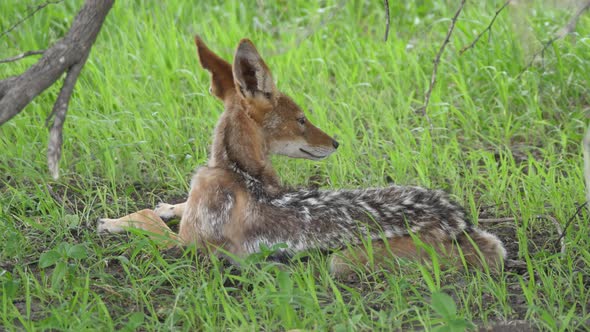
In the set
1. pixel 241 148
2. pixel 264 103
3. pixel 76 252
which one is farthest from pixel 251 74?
pixel 76 252

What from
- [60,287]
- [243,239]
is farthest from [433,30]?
[60,287]

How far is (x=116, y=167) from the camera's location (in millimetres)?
6352

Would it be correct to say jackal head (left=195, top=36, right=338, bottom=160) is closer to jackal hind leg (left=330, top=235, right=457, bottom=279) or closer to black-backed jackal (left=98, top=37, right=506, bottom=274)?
black-backed jackal (left=98, top=37, right=506, bottom=274)

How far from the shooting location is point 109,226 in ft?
18.1

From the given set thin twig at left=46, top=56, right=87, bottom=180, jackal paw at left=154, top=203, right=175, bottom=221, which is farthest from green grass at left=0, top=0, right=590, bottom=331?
thin twig at left=46, top=56, right=87, bottom=180

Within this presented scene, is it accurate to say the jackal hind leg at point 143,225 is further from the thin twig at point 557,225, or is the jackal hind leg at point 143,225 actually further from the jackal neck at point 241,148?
the thin twig at point 557,225

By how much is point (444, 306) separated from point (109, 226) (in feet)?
7.29

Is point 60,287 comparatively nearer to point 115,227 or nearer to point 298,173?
point 115,227

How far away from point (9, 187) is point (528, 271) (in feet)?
10.5

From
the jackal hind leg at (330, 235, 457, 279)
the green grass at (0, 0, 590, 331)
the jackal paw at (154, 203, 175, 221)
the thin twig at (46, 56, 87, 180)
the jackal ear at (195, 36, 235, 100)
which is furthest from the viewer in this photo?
the jackal paw at (154, 203, 175, 221)

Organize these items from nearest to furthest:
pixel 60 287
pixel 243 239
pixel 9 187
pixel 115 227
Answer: pixel 60 287
pixel 243 239
pixel 115 227
pixel 9 187

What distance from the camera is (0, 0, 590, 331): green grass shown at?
447 cm

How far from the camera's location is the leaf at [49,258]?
4789 millimetres

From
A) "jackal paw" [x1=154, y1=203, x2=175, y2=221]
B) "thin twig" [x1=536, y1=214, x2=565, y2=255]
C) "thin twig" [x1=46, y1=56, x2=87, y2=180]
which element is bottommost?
"jackal paw" [x1=154, y1=203, x2=175, y2=221]
